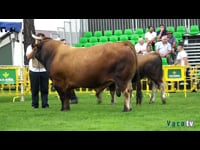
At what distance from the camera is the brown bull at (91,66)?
46.0ft

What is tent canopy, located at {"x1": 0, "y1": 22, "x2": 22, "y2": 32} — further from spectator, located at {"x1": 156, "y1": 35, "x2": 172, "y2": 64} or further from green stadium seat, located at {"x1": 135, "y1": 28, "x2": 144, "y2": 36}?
spectator, located at {"x1": 156, "y1": 35, "x2": 172, "y2": 64}

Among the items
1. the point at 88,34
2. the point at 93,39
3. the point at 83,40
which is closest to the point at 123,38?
the point at 93,39

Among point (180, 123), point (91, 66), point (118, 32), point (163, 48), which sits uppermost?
point (118, 32)

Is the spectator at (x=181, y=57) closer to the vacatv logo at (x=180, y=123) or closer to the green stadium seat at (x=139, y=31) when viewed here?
the green stadium seat at (x=139, y=31)

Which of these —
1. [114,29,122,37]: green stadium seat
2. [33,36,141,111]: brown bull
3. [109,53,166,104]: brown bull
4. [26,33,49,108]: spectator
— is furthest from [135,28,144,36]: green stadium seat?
[33,36,141,111]: brown bull

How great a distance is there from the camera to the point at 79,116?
1312cm

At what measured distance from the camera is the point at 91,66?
14297 millimetres

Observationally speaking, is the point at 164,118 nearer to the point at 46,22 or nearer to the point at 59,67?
the point at 59,67

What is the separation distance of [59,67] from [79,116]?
206 centimetres

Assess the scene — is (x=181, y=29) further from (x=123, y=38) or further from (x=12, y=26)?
(x=12, y=26)

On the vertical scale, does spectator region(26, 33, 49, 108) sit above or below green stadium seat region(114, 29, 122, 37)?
below

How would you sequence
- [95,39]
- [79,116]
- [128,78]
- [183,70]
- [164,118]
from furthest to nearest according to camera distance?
1. [95,39]
2. [183,70]
3. [128,78]
4. [79,116]
5. [164,118]

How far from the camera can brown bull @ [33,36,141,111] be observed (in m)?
14.0

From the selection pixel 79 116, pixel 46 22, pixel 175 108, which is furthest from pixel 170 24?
pixel 79 116
